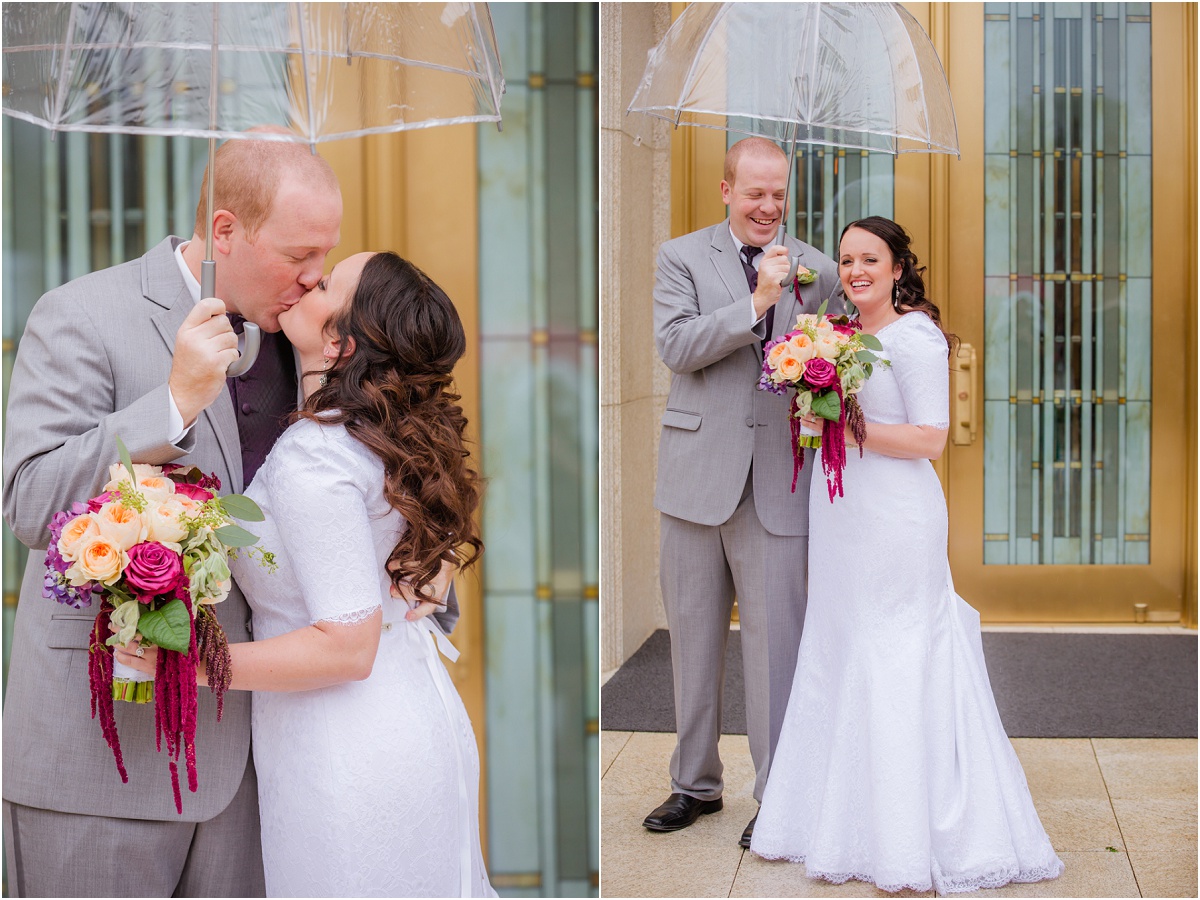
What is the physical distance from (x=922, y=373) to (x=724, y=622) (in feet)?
3.31

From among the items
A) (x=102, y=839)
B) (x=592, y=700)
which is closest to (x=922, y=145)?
(x=592, y=700)

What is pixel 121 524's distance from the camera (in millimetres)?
1738

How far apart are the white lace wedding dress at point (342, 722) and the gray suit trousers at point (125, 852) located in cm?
11

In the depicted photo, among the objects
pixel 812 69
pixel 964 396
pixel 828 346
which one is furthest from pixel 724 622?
pixel 964 396

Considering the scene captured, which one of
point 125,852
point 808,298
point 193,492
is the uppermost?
point 808,298

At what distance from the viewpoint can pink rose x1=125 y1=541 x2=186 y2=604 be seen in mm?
1749

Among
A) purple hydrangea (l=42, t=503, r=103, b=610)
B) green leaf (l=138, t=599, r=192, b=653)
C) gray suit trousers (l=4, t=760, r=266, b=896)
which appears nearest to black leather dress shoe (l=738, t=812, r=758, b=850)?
gray suit trousers (l=4, t=760, r=266, b=896)

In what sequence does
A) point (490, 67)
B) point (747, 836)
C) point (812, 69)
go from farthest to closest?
1. point (747, 836)
2. point (812, 69)
3. point (490, 67)

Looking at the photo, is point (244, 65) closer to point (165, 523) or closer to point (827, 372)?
point (165, 523)

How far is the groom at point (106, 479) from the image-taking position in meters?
1.92

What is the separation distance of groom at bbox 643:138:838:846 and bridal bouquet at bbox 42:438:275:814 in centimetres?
178

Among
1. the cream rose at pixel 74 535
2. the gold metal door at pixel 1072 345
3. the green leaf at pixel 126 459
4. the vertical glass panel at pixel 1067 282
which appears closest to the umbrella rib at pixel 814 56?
the green leaf at pixel 126 459

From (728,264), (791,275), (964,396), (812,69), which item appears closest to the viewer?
(812,69)

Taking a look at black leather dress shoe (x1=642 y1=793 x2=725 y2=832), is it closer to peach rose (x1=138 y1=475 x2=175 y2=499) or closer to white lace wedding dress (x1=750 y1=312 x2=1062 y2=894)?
white lace wedding dress (x1=750 y1=312 x2=1062 y2=894)
